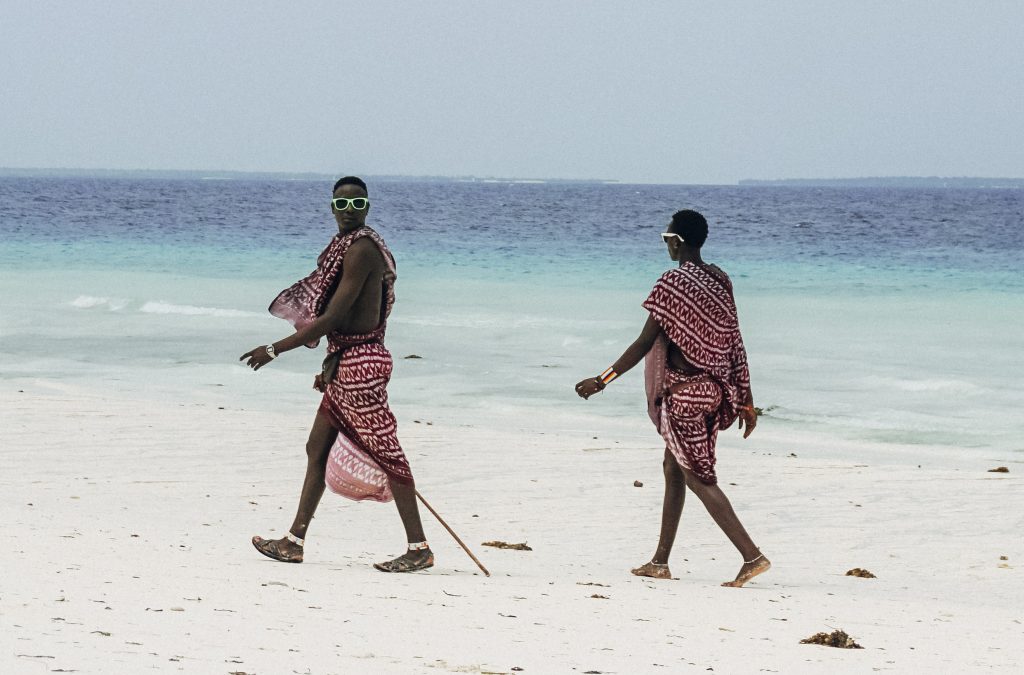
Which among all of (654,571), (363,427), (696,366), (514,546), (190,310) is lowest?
(190,310)

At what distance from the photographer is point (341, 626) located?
454cm

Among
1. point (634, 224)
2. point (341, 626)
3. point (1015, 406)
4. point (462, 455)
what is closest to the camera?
point (341, 626)

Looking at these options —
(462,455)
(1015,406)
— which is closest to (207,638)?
(462,455)

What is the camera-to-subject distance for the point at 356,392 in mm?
5688

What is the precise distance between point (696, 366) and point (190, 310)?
17.7 metres

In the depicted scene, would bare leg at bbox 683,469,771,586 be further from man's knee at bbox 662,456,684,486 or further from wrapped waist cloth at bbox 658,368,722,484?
man's knee at bbox 662,456,684,486

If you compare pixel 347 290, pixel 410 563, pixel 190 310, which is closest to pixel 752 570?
pixel 410 563

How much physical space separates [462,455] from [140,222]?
53.1 meters

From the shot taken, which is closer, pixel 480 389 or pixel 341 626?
pixel 341 626

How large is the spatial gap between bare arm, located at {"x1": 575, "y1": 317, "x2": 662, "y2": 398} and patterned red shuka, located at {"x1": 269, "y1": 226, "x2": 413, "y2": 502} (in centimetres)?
85

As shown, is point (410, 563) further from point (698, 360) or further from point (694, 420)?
point (698, 360)

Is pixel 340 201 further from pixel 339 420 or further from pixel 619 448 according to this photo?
pixel 619 448

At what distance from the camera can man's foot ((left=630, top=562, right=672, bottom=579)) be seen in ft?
20.1

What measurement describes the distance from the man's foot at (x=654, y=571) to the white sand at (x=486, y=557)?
0.16m
